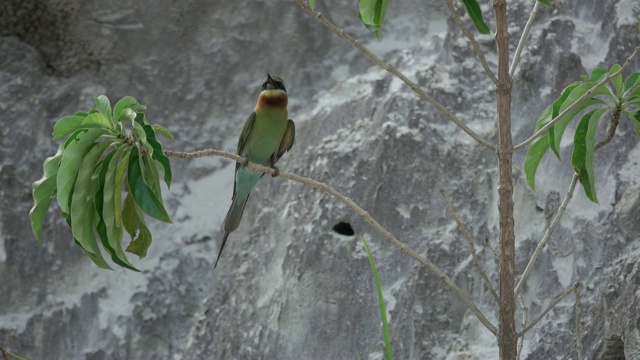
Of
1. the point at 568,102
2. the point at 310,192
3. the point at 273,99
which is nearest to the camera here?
the point at 568,102

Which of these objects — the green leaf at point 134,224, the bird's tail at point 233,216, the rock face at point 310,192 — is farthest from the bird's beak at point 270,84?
the green leaf at point 134,224

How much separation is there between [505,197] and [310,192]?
214 centimetres

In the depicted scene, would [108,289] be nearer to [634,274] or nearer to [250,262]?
[250,262]

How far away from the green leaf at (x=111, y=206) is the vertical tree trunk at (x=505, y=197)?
75cm

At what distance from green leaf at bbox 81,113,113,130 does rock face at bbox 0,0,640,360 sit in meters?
1.75

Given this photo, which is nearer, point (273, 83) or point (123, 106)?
point (123, 106)

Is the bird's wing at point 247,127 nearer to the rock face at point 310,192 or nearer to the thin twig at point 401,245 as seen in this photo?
the rock face at point 310,192

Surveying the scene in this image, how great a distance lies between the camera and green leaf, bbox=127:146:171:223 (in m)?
1.78

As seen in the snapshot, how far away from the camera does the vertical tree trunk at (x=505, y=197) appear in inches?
66.5

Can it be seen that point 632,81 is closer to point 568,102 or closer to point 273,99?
point 568,102

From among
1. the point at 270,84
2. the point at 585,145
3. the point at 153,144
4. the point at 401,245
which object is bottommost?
the point at 401,245

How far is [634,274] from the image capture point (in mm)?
2811

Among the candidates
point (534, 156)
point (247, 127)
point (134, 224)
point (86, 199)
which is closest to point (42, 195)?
point (86, 199)

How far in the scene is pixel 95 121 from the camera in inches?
71.1
